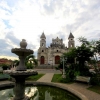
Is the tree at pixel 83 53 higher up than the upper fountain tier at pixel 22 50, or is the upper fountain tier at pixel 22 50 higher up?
the tree at pixel 83 53

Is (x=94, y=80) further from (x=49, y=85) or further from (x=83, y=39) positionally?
(x=83, y=39)

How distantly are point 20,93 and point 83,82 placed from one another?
7.43 metres

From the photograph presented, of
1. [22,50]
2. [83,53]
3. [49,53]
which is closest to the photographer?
[22,50]

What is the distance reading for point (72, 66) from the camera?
1708 centimetres

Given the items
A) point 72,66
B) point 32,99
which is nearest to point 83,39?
point 72,66

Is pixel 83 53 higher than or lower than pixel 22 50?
higher

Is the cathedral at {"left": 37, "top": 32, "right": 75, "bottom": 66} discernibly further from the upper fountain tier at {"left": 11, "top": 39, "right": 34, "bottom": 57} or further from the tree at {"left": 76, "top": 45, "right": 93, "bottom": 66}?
the upper fountain tier at {"left": 11, "top": 39, "right": 34, "bottom": 57}

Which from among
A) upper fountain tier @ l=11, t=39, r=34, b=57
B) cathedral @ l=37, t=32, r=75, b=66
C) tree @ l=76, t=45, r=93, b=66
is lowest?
upper fountain tier @ l=11, t=39, r=34, b=57

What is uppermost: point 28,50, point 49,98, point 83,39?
point 83,39

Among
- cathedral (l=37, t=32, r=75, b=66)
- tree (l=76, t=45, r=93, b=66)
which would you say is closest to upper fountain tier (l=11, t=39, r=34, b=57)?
tree (l=76, t=45, r=93, b=66)

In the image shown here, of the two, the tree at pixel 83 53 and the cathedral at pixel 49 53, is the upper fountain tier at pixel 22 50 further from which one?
the cathedral at pixel 49 53

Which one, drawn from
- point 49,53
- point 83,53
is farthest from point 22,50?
point 49,53

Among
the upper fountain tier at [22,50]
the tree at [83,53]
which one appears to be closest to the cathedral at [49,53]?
the tree at [83,53]

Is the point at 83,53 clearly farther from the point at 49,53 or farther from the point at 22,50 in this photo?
the point at 49,53
